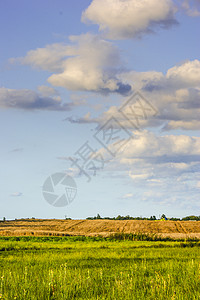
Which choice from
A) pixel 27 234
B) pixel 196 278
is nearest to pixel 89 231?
pixel 27 234

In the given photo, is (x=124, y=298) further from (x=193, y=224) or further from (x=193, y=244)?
(x=193, y=224)

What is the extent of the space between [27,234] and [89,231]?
35.0ft

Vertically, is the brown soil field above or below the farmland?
above

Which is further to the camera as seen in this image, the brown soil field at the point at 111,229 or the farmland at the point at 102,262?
the brown soil field at the point at 111,229

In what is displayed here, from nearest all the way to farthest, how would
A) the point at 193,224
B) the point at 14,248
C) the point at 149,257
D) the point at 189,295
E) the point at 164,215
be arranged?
the point at 189,295, the point at 149,257, the point at 14,248, the point at 193,224, the point at 164,215

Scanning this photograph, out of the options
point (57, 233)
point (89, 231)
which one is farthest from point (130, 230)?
point (57, 233)

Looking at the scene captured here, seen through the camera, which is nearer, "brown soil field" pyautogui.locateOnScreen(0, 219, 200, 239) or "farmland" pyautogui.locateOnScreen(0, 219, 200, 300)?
"farmland" pyautogui.locateOnScreen(0, 219, 200, 300)

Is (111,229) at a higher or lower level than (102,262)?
higher

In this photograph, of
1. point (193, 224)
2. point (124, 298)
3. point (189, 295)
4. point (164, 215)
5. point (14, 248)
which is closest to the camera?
point (124, 298)

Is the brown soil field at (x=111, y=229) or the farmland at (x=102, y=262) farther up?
the brown soil field at (x=111, y=229)

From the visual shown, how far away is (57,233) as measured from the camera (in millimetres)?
64062

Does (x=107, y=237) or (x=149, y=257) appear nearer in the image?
(x=149, y=257)

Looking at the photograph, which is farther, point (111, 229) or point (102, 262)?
point (111, 229)

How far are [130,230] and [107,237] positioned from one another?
901cm
